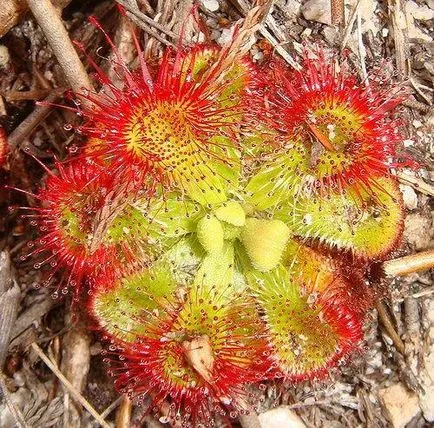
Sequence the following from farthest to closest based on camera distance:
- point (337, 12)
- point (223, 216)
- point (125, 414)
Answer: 1. point (337, 12)
2. point (125, 414)
3. point (223, 216)

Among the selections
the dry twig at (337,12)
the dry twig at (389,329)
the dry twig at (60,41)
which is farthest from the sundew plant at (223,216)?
the dry twig at (337,12)

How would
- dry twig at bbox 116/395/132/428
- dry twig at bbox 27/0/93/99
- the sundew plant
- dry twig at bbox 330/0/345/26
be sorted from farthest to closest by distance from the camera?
1. dry twig at bbox 330/0/345/26
2. dry twig at bbox 116/395/132/428
3. dry twig at bbox 27/0/93/99
4. the sundew plant

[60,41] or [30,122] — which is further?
[30,122]

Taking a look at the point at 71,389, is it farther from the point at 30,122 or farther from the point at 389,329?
the point at 389,329

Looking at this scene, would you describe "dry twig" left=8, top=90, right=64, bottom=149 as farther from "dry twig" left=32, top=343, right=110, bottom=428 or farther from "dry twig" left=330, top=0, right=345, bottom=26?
"dry twig" left=330, top=0, right=345, bottom=26

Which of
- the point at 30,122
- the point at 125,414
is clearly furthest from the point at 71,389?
the point at 30,122

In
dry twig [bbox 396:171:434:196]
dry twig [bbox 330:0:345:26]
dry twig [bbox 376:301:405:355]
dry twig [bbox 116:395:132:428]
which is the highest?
dry twig [bbox 330:0:345:26]

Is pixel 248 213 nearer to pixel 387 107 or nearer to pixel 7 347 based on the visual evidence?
pixel 387 107

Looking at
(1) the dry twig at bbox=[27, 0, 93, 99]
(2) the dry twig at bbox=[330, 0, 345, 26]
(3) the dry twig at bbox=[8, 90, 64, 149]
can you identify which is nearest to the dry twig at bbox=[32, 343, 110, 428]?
(3) the dry twig at bbox=[8, 90, 64, 149]

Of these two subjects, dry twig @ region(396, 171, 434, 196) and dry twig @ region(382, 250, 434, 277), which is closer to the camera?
dry twig @ region(382, 250, 434, 277)
